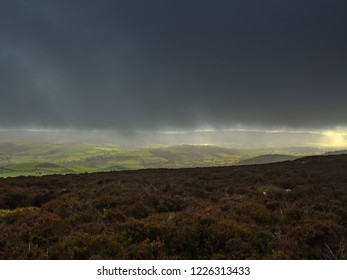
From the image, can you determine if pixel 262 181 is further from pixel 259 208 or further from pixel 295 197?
pixel 259 208

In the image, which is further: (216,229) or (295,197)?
(295,197)

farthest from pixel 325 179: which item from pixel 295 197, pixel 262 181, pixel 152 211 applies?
pixel 152 211

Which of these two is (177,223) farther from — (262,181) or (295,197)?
(262,181)

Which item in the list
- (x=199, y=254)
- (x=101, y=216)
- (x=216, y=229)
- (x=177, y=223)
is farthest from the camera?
(x=101, y=216)

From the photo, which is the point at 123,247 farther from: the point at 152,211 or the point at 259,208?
the point at 259,208

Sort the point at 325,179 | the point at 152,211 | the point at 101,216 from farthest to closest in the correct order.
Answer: the point at 325,179
the point at 152,211
the point at 101,216

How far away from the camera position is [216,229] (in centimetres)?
761

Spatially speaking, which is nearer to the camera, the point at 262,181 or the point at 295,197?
the point at 295,197

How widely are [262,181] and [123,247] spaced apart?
1396 cm

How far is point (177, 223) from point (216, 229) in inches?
54.7
